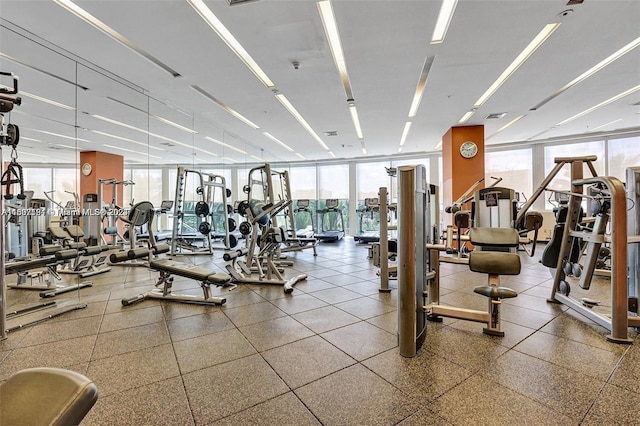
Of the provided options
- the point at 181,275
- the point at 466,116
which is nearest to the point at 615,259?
the point at 181,275

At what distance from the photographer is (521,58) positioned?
3.89m

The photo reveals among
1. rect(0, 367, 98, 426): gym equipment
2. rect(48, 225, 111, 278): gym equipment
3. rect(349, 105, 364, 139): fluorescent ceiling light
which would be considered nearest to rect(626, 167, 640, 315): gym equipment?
rect(0, 367, 98, 426): gym equipment

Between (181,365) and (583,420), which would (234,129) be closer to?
(181,365)

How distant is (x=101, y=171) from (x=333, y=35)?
4.35 m

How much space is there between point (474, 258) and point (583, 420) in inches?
46.1

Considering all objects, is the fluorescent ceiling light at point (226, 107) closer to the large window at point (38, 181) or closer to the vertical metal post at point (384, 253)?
the large window at point (38, 181)

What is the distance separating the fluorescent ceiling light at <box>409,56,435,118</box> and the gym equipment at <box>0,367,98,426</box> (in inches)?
177

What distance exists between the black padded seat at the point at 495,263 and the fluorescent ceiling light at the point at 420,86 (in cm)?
284

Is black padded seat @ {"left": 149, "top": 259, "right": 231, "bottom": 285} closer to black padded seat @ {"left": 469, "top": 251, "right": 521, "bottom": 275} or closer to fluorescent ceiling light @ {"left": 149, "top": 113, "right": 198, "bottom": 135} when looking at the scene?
black padded seat @ {"left": 469, "top": 251, "right": 521, "bottom": 275}

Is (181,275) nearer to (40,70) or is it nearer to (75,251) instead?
(75,251)

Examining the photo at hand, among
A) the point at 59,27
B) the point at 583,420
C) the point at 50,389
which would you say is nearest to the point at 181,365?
the point at 50,389

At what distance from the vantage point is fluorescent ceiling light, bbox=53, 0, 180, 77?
9.12 feet

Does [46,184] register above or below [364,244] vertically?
above

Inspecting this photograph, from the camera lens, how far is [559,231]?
3248mm
